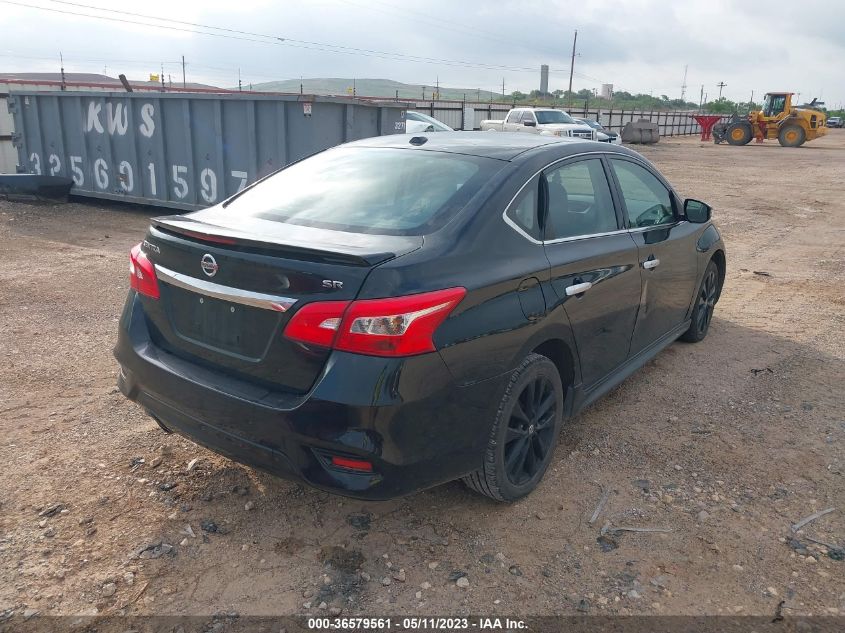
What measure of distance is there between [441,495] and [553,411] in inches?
26.6

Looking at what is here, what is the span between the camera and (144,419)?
395 centimetres

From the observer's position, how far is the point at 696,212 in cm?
479

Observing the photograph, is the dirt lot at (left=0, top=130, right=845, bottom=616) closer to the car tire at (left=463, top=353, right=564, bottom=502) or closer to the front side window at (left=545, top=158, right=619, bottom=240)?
the car tire at (left=463, top=353, right=564, bottom=502)

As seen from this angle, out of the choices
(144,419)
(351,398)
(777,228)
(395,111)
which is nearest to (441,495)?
(351,398)

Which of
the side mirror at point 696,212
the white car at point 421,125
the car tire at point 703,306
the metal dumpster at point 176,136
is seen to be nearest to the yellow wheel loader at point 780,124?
the white car at point 421,125

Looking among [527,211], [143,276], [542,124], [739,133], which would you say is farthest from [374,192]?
[739,133]

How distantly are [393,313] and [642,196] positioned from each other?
2611mm

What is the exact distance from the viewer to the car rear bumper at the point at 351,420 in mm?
2471

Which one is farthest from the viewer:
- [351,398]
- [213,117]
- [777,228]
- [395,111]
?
[777,228]

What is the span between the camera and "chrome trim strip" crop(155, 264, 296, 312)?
2555 mm

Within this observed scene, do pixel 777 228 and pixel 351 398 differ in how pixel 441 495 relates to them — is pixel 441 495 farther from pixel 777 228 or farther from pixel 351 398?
→ pixel 777 228

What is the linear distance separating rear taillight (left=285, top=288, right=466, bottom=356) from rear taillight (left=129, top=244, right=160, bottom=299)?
0.90 metres

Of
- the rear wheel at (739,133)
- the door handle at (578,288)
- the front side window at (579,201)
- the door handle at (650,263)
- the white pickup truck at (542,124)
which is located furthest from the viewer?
the rear wheel at (739,133)

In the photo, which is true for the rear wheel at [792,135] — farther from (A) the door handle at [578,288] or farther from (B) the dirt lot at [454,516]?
(A) the door handle at [578,288]
